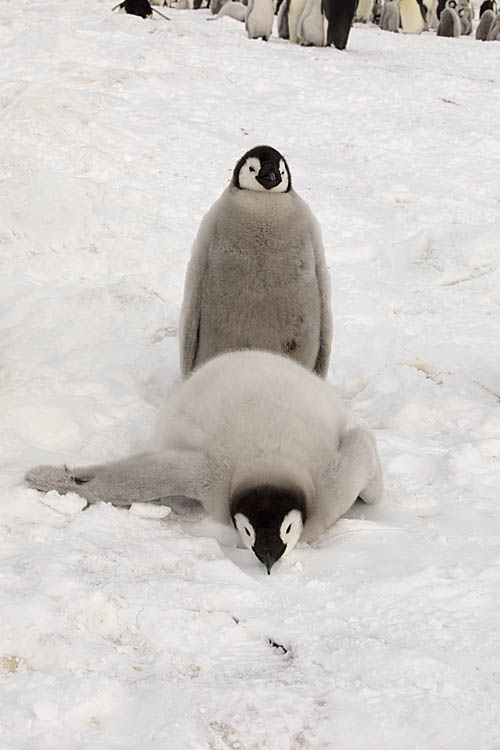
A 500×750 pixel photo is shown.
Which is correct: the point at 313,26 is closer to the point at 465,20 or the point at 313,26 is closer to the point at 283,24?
the point at 283,24

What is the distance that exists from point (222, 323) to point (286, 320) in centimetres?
25

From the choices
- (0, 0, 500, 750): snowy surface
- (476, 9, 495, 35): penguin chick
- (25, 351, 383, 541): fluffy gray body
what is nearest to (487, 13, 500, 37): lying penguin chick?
(476, 9, 495, 35): penguin chick

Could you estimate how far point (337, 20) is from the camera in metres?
13.0

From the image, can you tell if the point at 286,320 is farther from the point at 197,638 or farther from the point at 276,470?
the point at 197,638

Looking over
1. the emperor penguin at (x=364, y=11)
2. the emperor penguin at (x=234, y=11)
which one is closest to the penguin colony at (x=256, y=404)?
the emperor penguin at (x=234, y=11)

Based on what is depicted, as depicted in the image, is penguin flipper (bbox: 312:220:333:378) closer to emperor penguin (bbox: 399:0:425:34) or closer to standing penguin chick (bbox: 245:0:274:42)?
standing penguin chick (bbox: 245:0:274:42)

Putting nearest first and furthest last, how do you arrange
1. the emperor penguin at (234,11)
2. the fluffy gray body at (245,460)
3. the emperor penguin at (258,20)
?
the fluffy gray body at (245,460) → the emperor penguin at (258,20) → the emperor penguin at (234,11)

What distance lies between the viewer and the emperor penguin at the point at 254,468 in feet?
7.72

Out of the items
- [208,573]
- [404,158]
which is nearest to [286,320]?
[208,573]

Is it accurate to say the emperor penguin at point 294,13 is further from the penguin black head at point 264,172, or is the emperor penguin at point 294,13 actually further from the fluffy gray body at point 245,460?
the fluffy gray body at point 245,460

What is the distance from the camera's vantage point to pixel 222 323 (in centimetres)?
351

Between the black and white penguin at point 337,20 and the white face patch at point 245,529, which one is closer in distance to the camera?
the white face patch at point 245,529

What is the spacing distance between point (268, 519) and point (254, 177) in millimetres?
1547

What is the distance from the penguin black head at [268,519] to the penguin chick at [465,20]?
2002cm
